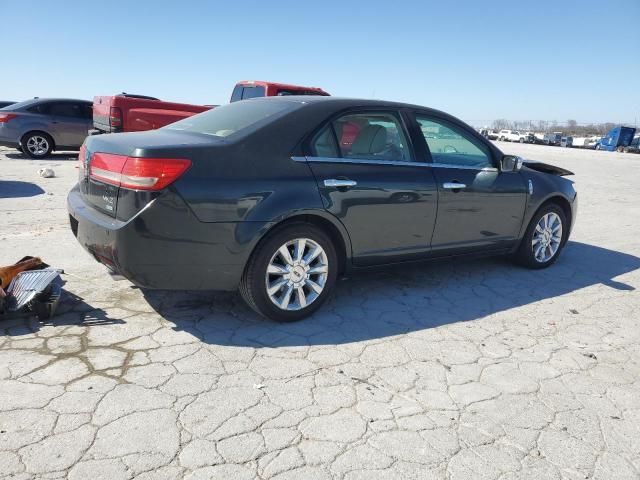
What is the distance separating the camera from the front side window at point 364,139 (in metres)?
3.86

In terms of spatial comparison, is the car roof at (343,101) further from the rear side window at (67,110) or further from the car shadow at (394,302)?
the rear side window at (67,110)

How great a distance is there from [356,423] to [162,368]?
1.20 meters

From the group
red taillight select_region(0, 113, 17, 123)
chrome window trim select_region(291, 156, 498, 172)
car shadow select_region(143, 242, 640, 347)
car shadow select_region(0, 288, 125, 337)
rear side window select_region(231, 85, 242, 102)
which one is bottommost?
car shadow select_region(0, 288, 125, 337)

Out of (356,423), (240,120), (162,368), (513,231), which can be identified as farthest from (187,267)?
(513,231)

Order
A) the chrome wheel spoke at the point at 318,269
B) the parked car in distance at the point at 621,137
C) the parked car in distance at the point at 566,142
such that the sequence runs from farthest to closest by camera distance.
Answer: the parked car in distance at the point at 566,142 → the parked car in distance at the point at 621,137 → the chrome wheel spoke at the point at 318,269

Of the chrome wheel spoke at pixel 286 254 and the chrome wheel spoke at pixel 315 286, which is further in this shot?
the chrome wheel spoke at pixel 315 286

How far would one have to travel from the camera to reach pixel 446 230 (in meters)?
4.51

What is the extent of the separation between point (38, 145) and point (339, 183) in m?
12.2

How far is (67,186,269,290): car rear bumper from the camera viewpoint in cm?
319

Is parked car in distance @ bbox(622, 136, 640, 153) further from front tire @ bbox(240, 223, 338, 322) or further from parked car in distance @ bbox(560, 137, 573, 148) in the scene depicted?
front tire @ bbox(240, 223, 338, 322)

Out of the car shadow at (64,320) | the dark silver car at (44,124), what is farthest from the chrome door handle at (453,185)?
the dark silver car at (44,124)

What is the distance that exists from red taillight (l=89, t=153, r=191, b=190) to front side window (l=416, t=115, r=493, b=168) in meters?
2.17

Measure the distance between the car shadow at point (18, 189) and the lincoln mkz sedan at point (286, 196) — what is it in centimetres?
512

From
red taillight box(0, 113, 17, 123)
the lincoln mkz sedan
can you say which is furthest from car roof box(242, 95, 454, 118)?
red taillight box(0, 113, 17, 123)
